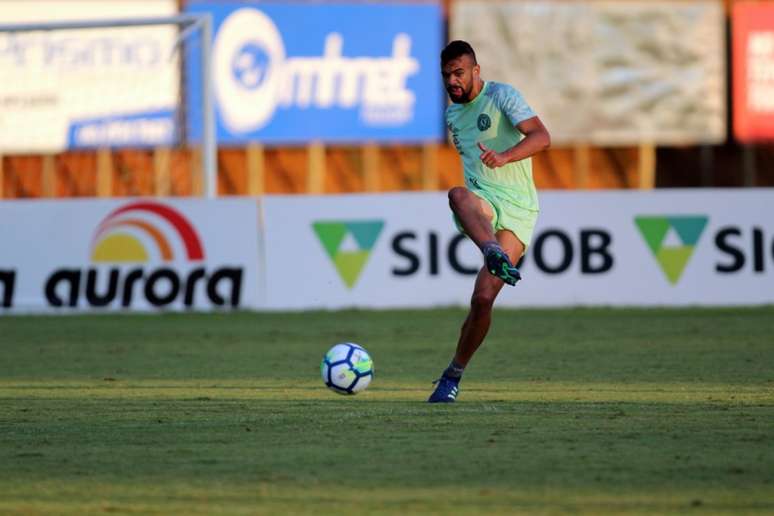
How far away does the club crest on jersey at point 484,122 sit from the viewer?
9438 mm

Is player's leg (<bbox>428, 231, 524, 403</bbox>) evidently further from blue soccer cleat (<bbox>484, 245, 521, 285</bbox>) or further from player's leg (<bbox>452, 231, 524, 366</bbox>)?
blue soccer cleat (<bbox>484, 245, 521, 285</bbox>)

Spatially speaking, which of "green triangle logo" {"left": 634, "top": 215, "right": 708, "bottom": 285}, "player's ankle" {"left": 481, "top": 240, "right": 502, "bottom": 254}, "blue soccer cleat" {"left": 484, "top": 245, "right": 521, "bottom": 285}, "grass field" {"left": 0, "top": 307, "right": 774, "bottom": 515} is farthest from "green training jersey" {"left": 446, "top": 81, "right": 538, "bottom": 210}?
"green triangle logo" {"left": 634, "top": 215, "right": 708, "bottom": 285}

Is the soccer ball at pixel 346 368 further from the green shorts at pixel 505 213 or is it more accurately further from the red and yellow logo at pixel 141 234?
the red and yellow logo at pixel 141 234

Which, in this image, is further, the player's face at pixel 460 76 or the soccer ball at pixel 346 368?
the soccer ball at pixel 346 368

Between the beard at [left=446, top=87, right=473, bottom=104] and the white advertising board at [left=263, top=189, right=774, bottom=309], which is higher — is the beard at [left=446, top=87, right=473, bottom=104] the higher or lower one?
the higher one

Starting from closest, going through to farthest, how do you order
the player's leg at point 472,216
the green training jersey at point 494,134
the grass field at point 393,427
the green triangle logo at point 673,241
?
the grass field at point 393,427 < the player's leg at point 472,216 < the green training jersey at point 494,134 < the green triangle logo at point 673,241

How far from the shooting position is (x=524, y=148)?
911 cm

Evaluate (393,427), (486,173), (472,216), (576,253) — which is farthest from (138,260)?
(393,427)

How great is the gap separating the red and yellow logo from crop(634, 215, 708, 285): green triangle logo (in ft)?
16.7

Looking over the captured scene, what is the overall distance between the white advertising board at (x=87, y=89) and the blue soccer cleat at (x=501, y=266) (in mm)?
18155

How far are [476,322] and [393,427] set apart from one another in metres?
1.22

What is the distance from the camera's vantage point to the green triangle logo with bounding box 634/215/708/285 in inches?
701

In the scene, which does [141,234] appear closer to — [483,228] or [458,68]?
[458,68]

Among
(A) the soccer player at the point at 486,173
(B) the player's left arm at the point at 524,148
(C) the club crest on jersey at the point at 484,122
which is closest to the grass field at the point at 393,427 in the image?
(A) the soccer player at the point at 486,173
